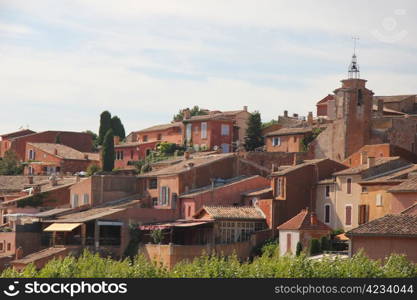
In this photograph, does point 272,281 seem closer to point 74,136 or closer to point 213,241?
point 213,241

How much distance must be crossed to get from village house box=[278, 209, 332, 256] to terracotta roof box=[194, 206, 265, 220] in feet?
13.0

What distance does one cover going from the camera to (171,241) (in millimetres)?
73938

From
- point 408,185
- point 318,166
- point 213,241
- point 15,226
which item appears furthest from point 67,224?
point 408,185

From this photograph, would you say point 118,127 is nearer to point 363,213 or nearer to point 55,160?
point 55,160

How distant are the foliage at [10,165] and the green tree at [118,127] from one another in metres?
9.02

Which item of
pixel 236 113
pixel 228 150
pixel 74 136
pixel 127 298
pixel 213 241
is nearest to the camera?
pixel 127 298

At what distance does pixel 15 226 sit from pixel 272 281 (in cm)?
3745

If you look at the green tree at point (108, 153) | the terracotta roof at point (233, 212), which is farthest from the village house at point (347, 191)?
the green tree at point (108, 153)

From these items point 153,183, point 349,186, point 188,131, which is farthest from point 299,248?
point 188,131

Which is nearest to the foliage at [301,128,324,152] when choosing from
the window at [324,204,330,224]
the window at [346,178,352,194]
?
the window at [324,204,330,224]

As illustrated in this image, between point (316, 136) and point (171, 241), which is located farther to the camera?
point (316, 136)

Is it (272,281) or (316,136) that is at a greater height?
(316,136)

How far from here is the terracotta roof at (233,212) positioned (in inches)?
2847

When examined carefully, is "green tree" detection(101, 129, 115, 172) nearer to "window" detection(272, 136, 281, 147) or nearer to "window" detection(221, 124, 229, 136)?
"window" detection(221, 124, 229, 136)
